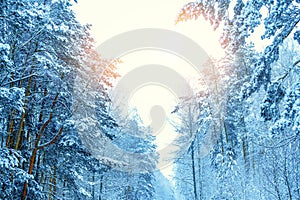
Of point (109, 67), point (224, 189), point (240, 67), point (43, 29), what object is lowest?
point (224, 189)

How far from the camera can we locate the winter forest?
566 centimetres

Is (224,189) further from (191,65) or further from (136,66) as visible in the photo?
(136,66)

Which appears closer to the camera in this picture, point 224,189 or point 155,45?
point 224,189

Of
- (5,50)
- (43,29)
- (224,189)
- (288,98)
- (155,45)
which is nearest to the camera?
(288,98)

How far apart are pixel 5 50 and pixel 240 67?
1167 cm

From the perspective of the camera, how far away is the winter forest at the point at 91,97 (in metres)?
5.66

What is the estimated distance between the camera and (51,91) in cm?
963

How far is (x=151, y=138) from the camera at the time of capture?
27438 mm

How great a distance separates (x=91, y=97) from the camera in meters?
10.7

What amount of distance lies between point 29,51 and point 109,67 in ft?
12.3

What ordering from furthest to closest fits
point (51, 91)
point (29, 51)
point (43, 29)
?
point (51, 91) < point (29, 51) < point (43, 29)

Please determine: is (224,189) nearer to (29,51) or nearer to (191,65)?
(29,51)

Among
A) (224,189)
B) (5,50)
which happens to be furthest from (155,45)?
(5,50)

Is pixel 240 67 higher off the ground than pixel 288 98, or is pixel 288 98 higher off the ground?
pixel 240 67
